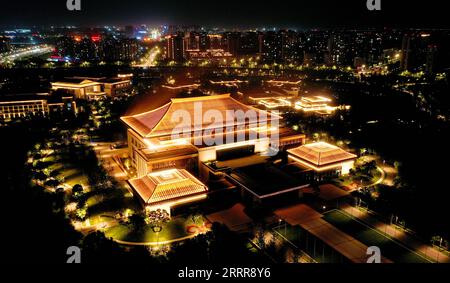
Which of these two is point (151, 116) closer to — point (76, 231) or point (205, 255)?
point (76, 231)

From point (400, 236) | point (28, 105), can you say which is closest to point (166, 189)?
point (400, 236)

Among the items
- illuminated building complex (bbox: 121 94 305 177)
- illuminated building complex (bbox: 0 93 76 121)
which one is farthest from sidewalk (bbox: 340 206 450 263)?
illuminated building complex (bbox: 0 93 76 121)

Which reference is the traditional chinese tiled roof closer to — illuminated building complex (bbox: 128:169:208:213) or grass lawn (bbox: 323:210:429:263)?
illuminated building complex (bbox: 128:169:208:213)

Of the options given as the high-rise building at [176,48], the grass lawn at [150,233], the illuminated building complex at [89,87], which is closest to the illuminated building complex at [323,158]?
the grass lawn at [150,233]

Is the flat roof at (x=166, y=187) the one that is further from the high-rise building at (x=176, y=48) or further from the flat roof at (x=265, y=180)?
the high-rise building at (x=176, y=48)

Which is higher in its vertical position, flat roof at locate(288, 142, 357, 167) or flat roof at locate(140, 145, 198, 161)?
flat roof at locate(140, 145, 198, 161)
